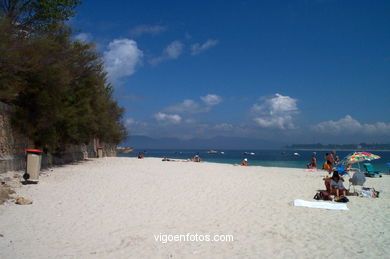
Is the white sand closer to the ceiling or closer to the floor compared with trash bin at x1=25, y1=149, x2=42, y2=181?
closer to the floor

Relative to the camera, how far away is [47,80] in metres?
14.5

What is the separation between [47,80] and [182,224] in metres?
11.5

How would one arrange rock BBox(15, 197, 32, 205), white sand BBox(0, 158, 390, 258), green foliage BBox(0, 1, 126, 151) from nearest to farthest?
1. white sand BBox(0, 158, 390, 258)
2. rock BBox(15, 197, 32, 205)
3. green foliage BBox(0, 1, 126, 151)

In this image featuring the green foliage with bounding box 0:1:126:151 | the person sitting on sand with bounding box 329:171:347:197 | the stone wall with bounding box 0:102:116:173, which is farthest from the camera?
the green foliage with bounding box 0:1:126:151

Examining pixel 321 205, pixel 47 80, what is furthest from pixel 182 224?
pixel 47 80

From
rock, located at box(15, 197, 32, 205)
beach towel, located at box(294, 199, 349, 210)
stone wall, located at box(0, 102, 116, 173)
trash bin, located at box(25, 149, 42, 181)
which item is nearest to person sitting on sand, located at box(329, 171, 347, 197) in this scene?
beach towel, located at box(294, 199, 349, 210)

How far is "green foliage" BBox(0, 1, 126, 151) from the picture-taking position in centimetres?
1227

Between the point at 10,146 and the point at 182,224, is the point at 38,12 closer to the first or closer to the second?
the point at 10,146

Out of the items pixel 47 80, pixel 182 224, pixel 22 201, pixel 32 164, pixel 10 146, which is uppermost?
pixel 47 80

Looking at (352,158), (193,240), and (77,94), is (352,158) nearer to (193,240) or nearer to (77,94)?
(193,240)

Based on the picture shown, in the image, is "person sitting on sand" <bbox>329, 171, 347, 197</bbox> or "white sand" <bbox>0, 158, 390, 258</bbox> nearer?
"white sand" <bbox>0, 158, 390, 258</bbox>

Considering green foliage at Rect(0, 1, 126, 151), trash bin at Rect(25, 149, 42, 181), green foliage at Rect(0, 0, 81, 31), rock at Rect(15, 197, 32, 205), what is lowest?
rock at Rect(15, 197, 32, 205)

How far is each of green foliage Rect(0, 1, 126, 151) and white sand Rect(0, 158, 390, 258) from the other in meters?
5.20

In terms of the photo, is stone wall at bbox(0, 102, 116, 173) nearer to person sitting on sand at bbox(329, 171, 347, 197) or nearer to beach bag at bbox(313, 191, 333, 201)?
beach bag at bbox(313, 191, 333, 201)
